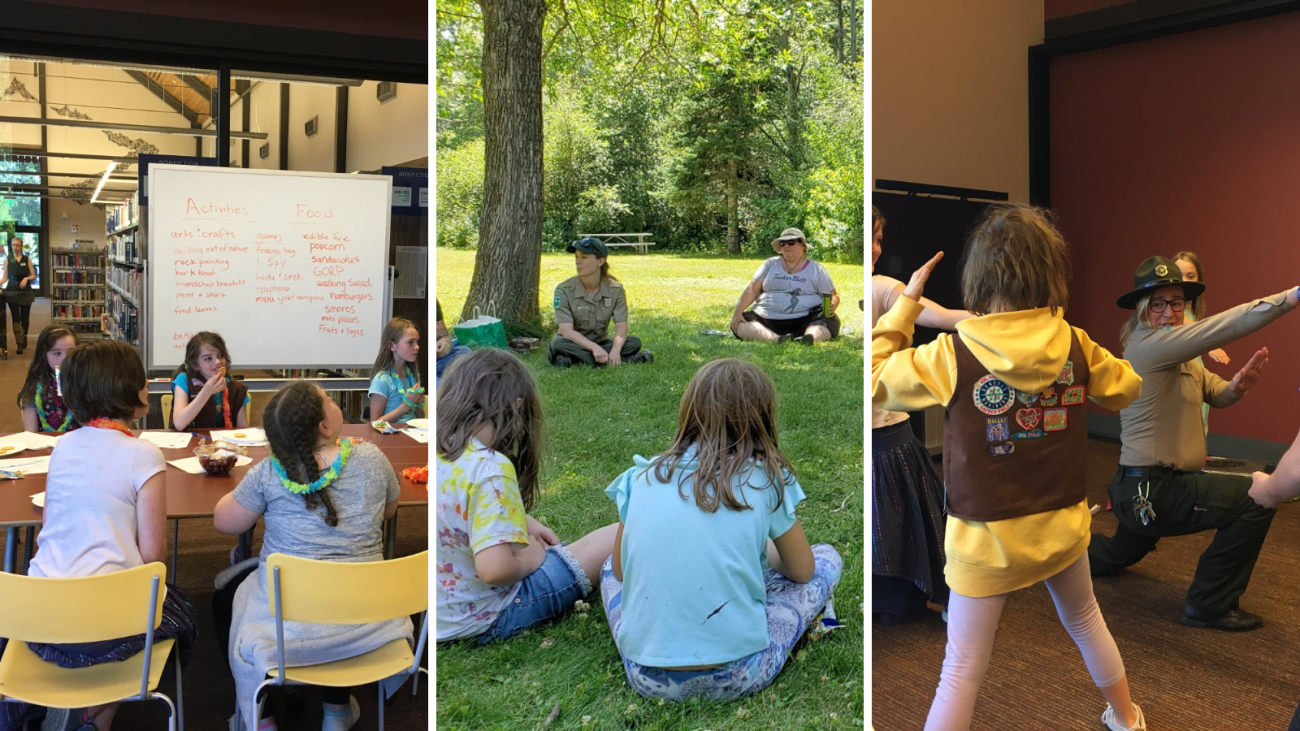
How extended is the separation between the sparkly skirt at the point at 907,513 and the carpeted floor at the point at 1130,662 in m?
0.13

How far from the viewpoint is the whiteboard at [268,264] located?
15.3 feet

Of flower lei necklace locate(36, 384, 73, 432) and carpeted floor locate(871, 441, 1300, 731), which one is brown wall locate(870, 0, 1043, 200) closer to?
carpeted floor locate(871, 441, 1300, 731)

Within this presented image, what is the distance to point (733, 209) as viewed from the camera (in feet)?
5.82

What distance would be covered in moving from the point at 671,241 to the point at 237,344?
3.79 m

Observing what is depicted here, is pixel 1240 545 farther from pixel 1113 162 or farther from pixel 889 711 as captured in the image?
pixel 1113 162

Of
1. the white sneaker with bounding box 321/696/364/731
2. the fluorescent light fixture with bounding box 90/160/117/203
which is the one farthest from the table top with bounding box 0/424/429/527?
the fluorescent light fixture with bounding box 90/160/117/203

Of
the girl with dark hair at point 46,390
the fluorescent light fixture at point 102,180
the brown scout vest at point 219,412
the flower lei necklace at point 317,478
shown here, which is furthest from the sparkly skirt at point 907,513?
the fluorescent light fixture at point 102,180

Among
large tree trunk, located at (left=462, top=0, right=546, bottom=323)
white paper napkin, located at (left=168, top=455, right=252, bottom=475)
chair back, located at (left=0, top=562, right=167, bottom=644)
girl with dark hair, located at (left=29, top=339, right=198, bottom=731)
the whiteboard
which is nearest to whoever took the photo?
large tree trunk, located at (left=462, top=0, right=546, bottom=323)

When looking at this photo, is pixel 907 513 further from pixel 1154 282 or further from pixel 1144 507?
pixel 1154 282

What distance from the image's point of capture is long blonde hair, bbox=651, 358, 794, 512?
1.78 meters

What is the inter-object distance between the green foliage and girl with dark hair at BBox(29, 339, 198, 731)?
1.28 metres

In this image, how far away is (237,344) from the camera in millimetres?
4828

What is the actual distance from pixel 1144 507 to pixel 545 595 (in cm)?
173

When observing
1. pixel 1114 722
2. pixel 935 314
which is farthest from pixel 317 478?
pixel 1114 722
